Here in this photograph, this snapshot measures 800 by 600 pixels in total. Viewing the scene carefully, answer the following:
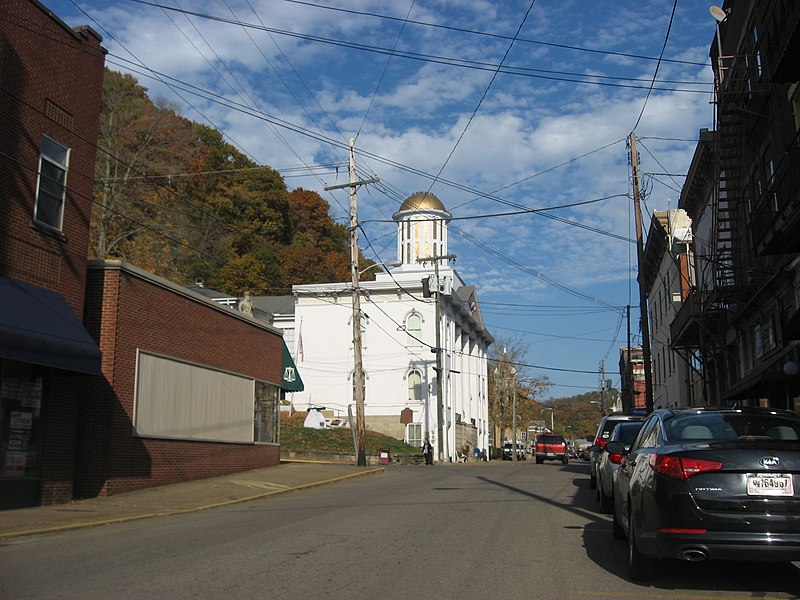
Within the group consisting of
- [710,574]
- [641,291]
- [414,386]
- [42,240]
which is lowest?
[710,574]

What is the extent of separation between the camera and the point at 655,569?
7.70m

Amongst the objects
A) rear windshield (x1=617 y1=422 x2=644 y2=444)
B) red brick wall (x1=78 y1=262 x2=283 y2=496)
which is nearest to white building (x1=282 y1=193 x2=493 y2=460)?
red brick wall (x1=78 y1=262 x2=283 y2=496)

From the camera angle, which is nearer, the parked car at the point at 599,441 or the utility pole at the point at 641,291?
the parked car at the point at 599,441

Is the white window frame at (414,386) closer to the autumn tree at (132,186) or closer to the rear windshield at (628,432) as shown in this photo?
the autumn tree at (132,186)

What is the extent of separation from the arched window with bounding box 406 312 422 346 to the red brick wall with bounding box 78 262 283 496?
34.9 meters

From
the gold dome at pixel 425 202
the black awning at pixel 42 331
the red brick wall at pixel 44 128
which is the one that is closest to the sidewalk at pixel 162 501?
the black awning at pixel 42 331

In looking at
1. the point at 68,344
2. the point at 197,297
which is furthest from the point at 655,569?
the point at 197,297

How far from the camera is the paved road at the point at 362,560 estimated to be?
7230 millimetres

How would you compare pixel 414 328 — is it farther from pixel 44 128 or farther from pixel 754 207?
pixel 44 128

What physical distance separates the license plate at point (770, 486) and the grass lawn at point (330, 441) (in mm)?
38066

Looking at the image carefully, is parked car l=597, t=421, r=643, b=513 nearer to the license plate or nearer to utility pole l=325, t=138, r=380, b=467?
the license plate

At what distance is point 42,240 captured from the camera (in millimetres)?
15312

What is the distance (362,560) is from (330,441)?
128ft

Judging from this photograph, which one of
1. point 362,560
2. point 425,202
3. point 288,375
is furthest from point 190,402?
point 425,202
